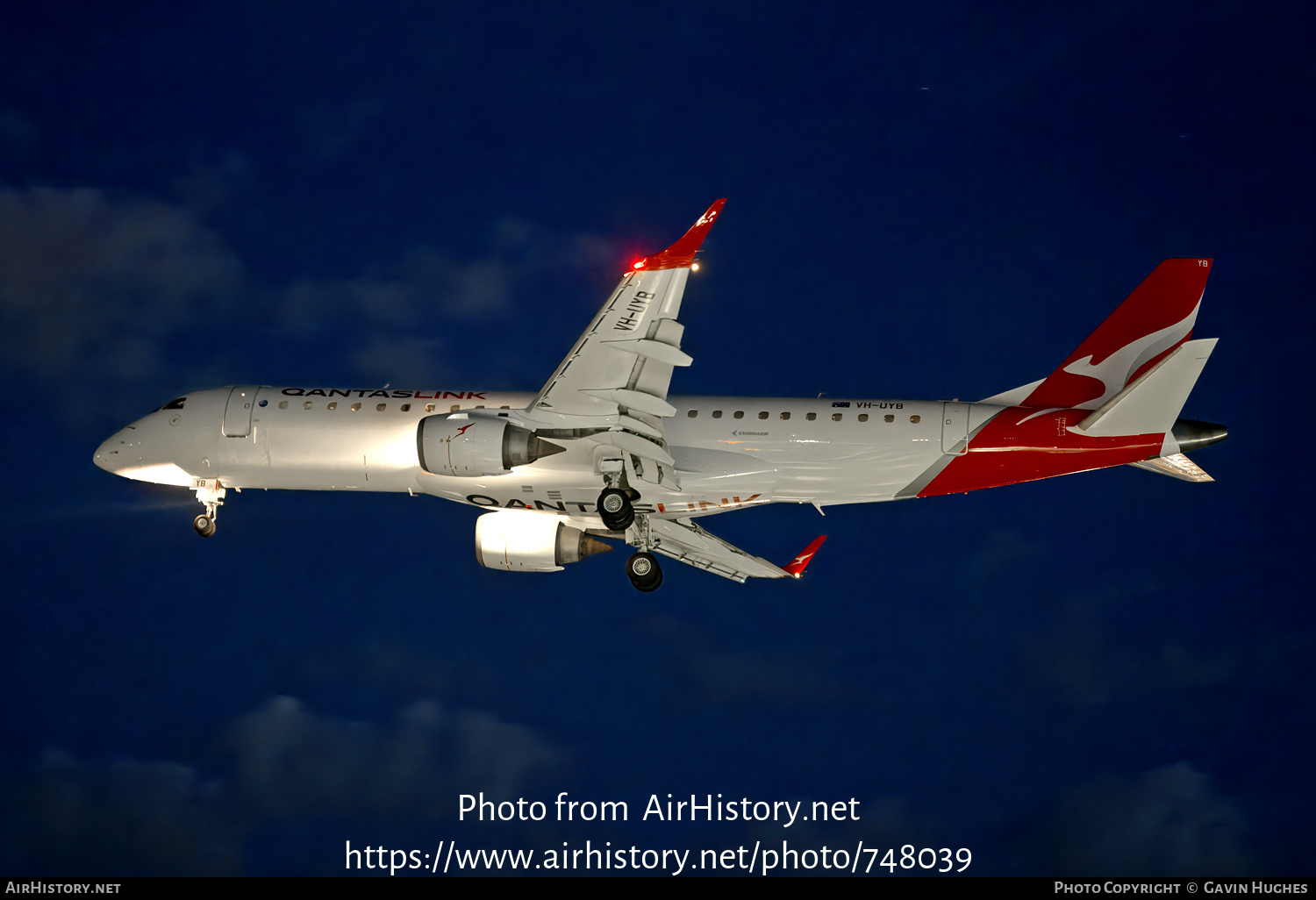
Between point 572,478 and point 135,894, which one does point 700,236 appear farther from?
point 135,894

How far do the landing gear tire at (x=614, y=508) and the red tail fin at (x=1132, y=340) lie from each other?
899 centimetres

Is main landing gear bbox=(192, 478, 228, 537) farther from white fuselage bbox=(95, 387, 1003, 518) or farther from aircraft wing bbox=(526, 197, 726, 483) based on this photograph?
aircraft wing bbox=(526, 197, 726, 483)

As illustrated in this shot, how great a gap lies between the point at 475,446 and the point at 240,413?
7254 millimetres

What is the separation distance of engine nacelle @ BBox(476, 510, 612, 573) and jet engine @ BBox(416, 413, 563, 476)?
4.79 metres

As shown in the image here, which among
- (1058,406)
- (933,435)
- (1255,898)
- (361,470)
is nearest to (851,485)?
(933,435)

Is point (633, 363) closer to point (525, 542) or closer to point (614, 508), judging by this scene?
point (614, 508)

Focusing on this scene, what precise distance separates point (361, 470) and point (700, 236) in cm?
1041

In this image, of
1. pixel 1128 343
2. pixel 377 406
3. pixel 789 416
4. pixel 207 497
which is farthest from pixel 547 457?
pixel 1128 343

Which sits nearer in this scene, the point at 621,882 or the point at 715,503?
the point at 715,503

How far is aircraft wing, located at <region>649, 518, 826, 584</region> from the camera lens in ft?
102

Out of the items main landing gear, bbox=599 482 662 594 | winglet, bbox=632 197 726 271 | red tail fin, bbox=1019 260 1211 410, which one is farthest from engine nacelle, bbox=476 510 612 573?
red tail fin, bbox=1019 260 1211 410

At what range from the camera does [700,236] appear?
2244 centimetres

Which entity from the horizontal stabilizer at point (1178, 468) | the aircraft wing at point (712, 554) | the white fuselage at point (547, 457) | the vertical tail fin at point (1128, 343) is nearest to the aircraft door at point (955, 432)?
the white fuselage at point (547, 457)

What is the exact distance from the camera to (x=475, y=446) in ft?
83.3
